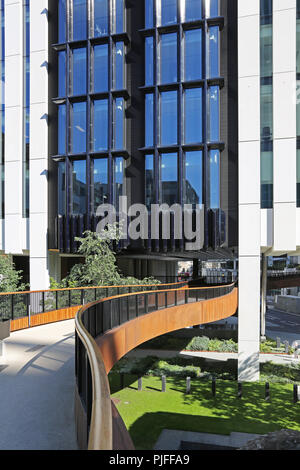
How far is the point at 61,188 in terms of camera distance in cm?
2862

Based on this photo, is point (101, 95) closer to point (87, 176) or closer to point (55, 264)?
Result: point (87, 176)

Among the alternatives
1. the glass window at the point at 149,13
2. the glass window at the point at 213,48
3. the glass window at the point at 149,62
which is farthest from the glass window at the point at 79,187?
the glass window at the point at 213,48

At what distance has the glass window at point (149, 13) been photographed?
26.9 m

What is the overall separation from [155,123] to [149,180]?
4134 mm

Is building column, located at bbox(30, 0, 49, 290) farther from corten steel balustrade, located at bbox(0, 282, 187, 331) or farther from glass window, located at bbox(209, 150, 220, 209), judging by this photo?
glass window, located at bbox(209, 150, 220, 209)

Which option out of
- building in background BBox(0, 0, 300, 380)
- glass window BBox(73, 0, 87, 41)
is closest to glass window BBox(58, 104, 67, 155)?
building in background BBox(0, 0, 300, 380)

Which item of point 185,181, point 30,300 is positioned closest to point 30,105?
point 185,181

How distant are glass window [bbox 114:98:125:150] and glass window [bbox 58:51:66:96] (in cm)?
457

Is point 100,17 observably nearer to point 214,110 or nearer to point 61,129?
point 61,129

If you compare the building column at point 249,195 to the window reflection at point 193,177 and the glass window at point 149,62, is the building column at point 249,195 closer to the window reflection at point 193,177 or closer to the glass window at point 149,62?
the window reflection at point 193,177

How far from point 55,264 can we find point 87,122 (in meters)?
11.6

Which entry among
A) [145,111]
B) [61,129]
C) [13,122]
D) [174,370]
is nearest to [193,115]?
[145,111]

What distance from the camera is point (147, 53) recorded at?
27.2m

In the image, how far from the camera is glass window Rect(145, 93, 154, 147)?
27.1 metres
